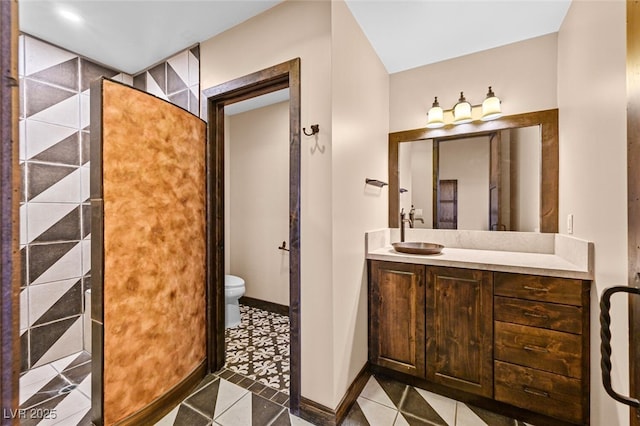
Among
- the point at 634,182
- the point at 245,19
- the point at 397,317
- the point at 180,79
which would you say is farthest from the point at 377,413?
the point at 180,79

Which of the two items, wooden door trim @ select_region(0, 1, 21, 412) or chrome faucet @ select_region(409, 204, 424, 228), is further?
chrome faucet @ select_region(409, 204, 424, 228)

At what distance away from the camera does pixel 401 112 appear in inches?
97.2

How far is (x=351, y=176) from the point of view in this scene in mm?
1790

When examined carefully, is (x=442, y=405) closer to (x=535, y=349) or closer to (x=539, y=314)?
(x=535, y=349)

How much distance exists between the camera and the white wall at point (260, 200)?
3.15 metres

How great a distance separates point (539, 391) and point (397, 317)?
85 centimetres

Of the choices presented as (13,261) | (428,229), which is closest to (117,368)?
(13,261)

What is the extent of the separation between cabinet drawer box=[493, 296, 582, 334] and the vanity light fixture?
1.38m

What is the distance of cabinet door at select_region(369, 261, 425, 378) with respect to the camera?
6.08 ft

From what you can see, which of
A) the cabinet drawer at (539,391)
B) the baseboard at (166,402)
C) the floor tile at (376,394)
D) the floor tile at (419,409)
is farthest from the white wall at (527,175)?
the baseboard at (166,402)

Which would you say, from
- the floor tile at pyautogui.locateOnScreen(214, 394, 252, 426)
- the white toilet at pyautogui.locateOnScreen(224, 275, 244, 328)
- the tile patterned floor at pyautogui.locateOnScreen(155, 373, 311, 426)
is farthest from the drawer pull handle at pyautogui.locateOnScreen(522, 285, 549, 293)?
the white toilet at pyautogui.locateOnScreen(224, 275, 244, 328)

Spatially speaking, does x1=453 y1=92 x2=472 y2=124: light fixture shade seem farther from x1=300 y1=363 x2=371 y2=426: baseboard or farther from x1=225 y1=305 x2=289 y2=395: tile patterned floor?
x1=225 y1=305 x2=289 y2=395: tile patterned floor

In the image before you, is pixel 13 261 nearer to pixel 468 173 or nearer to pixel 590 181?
pixel 590 181

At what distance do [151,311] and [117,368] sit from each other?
304mm
